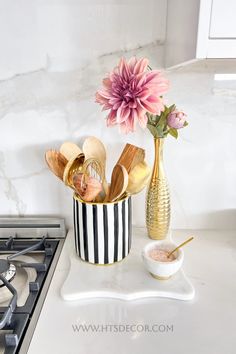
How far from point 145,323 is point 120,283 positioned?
0.38 ft

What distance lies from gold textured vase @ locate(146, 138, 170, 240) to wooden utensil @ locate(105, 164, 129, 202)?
0.12 meters

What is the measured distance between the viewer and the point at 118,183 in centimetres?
75

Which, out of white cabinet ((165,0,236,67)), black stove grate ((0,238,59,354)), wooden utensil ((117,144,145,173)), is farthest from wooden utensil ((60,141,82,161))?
white cabinet ((165,0,236,67))

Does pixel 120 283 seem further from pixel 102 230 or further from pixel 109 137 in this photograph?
pixel 109 137

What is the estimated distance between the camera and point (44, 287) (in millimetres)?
713

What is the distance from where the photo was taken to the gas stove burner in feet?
2.43

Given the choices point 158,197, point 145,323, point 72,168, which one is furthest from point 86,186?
point 145,323

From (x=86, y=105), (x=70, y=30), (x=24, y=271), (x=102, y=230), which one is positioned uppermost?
(x=70, y=30)

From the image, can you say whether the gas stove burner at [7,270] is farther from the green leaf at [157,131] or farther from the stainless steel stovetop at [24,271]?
the green leaf at [157,131]

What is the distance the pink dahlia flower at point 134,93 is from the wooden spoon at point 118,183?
111 millimetres

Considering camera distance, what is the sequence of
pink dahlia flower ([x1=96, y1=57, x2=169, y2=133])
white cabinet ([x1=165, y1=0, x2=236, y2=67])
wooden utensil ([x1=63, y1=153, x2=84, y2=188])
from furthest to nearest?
wooden utensil ([x1=63, y1=153, x2=84, y2=188]) < pink dahlia flower ([x1=96, y1=57, x2=169, y2=133]) < white cabinet ([x1=165, y1=0, x2=236, y2=67])

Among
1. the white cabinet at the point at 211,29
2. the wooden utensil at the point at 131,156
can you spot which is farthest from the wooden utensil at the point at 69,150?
the white cabinet at the point at 211,29

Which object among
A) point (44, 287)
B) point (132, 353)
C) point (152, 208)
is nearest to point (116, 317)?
point (132, 353)

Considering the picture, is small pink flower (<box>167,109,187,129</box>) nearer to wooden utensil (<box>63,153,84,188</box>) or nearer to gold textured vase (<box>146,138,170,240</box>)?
gold textured vase (<box>146,138,170,240</box>)
